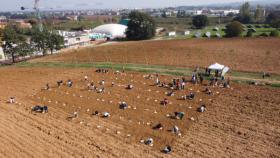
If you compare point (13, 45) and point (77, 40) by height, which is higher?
point (13, 45)

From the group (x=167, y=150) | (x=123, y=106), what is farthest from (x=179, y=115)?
(x=167, y=150)

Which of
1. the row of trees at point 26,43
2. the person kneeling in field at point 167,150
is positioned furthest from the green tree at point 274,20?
the person kneeling in field at point 167,150

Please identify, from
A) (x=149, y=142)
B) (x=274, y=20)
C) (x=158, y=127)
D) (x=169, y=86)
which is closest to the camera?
(x=149, y=142)

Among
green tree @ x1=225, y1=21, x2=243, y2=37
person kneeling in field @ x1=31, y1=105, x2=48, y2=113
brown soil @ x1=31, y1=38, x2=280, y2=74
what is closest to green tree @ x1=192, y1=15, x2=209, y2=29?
green tree @ x1=225, y1=21, x2=243, y2=37

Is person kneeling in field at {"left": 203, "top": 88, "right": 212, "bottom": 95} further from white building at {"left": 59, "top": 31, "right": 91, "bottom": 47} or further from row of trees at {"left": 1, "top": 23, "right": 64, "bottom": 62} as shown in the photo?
white building at {"left": 59, "top": 31, "right": 91, "bottom": 47}

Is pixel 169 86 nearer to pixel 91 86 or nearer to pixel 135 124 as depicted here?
pixel 91 86

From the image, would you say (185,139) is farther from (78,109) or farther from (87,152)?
(78,109)
